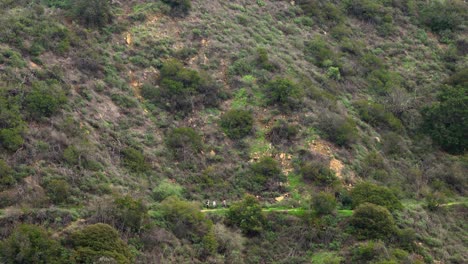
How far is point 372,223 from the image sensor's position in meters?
28.5

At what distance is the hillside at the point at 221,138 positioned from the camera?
2609 cm

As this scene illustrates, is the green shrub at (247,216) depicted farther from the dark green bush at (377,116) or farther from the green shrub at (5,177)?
the dark green bush at (377,116)

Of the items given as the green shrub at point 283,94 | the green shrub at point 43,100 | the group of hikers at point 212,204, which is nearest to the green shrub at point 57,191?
the green shrub at point 43,100

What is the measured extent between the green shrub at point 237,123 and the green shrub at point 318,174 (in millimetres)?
4064

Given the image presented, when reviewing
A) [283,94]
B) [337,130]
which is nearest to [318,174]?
[337,130]

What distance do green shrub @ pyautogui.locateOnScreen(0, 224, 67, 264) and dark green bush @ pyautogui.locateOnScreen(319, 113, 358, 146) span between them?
1710 centimetres

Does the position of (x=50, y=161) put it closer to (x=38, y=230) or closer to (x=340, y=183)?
(x=38, y=230)

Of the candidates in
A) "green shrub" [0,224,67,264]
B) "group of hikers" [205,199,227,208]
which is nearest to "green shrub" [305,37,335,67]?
"group of hikers" [205,199,227,208]

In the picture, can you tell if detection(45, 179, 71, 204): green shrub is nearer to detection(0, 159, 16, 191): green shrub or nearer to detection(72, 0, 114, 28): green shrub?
detection(0, 159, 16, 191): green shrub

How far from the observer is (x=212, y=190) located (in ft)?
101

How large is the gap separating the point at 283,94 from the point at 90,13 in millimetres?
12763

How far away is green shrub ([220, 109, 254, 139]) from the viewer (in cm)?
3381

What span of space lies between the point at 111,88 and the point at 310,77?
13.2 meters

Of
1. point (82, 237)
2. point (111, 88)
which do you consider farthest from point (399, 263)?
point (111, 88)
